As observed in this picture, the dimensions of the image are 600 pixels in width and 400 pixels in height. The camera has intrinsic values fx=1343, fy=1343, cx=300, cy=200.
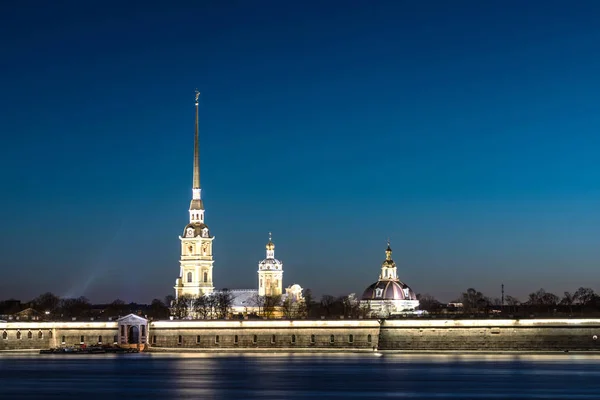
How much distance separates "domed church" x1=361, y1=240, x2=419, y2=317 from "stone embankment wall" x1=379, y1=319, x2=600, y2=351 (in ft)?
171

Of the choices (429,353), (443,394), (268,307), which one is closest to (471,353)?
(429,353)

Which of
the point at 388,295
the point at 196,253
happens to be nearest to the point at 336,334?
the point at 388,295

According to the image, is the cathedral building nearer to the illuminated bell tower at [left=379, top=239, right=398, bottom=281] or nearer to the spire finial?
the spire finial

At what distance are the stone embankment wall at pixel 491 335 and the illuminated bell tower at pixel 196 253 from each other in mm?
68615

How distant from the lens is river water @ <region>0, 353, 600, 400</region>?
247ft

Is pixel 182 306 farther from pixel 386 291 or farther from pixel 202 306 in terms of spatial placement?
pixel 386 291

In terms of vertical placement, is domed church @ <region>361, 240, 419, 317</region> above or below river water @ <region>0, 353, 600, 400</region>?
above

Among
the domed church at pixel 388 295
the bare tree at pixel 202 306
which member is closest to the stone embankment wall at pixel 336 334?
the bare tree at pixel 202 306

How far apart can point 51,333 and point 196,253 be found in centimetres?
5578

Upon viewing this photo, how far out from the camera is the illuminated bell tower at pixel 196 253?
19575cm

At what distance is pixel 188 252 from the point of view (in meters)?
198

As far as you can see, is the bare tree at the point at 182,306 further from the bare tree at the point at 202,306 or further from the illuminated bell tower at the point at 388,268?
the illuminated bell tower at the point at 388,268

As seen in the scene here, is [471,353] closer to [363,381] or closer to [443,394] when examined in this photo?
[363,381]

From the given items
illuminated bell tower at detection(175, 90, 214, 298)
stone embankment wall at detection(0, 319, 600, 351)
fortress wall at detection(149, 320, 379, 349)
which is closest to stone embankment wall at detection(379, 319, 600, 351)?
stone embankment wall at detection(0, 319, 600, 351)
